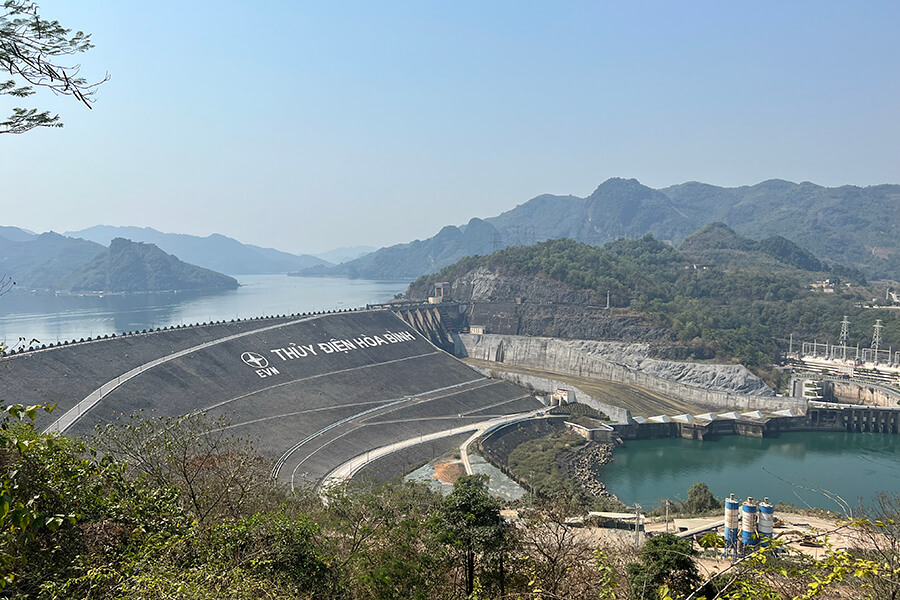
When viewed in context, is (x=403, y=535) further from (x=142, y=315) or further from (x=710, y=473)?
(x=142, y=315)

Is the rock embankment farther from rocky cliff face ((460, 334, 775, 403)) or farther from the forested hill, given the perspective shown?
the forested hill

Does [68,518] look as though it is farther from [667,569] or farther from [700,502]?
[700,502]

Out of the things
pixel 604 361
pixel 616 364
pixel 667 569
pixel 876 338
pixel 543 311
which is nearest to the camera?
pixel 667 569

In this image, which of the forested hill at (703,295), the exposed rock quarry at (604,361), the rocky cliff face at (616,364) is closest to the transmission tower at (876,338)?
the forested hill at (703,295)

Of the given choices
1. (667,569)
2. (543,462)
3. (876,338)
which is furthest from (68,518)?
(876,338)

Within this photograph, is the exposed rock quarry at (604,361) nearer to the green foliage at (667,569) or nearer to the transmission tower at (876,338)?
the transmission tower at (876,338)

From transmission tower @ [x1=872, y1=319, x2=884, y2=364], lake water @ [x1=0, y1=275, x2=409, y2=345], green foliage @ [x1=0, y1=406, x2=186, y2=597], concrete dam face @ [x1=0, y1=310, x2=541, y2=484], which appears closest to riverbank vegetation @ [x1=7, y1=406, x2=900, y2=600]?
green foliage @ [x1=0, y1=406, x2=186, y2=597]
